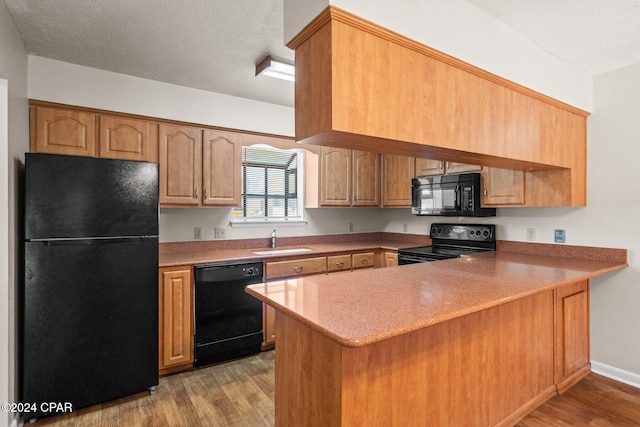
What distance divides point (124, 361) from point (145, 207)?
112 cm

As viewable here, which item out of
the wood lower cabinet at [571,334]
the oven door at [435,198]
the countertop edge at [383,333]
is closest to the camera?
the countertop edge at [383,333]

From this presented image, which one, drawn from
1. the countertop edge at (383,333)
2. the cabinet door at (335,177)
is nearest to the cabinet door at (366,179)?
the cabinet door at (335,177)

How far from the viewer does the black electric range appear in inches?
130

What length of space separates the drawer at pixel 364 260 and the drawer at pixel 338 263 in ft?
0.29

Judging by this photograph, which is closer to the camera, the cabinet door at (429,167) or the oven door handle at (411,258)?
the oven door handle at (411,258)

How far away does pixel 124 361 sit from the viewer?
2.38 meters

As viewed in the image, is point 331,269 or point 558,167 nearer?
point 558,167

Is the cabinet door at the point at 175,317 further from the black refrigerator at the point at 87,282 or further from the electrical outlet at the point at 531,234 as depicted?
the electrical outlet at the point at 531,234

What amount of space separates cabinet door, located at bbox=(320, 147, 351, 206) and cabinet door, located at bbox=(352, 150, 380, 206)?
10cm

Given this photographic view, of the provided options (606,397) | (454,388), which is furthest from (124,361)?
(606,397)

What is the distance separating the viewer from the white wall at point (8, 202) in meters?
1.91

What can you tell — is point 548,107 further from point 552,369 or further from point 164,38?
point 164,38

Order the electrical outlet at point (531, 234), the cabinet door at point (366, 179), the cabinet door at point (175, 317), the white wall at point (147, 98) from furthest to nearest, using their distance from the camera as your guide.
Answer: the cabinet door at point (366, 179) → the electrical outlet at point (531, 234) → the cabinet door at point (175, 317) → the white wall at point (147, 98)

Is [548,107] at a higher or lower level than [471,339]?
higher
